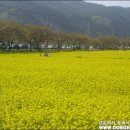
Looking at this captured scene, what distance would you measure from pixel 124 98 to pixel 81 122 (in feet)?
17.7

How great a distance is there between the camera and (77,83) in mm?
23156

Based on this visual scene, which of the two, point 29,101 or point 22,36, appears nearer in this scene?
point 29,101

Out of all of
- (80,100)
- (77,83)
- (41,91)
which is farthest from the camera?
(77,83)

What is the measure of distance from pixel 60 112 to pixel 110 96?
4.72 meters

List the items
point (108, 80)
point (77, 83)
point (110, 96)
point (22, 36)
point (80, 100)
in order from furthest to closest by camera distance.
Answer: point (22, 36), point (108, 80), point (77, 83), point (110, 96), point (80, 100)

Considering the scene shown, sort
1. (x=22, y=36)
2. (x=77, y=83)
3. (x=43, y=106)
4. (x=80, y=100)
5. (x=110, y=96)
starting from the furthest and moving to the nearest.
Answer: (x=22, y=36) < (x=77, y=83) < (x=110, y=96) < (x=80, y=100) < (x=43, y=106)

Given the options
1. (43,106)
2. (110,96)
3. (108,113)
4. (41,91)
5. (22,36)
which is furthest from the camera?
(22,36)

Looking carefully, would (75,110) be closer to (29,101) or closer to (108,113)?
(108,113)

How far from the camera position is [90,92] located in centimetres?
1952

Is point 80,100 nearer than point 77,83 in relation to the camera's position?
Yes

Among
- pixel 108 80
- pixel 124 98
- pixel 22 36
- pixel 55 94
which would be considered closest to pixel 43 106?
pixel 55 94

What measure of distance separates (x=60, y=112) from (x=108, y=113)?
1.74 metres

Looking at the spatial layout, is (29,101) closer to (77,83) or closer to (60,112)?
(60,112)

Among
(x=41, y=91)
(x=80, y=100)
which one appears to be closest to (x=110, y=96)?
(x=80, y=100)
